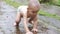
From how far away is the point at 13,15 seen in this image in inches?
182

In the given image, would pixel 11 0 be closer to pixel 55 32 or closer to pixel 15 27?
pixel 15 27

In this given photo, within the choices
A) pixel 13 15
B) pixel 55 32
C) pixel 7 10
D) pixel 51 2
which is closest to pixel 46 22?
pixel 55 32

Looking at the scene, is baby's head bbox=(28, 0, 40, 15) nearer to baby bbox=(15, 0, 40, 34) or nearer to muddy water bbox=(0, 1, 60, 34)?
baby bbox=(15, 0, 40, 34)

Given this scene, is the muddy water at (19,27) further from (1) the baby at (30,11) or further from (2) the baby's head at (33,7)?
(2) the baby's head at (33,7)

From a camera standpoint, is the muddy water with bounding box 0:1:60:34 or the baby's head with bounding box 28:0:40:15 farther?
the muddy water with bounding box 0:1:60:34

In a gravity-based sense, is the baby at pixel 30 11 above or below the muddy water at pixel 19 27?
above

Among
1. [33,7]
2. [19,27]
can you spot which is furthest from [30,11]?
[19,27]

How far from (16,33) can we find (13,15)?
3.98ft

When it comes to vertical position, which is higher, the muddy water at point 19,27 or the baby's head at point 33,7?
the baby's head at point 33,7

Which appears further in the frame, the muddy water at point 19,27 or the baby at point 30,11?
the muddy water at point 19,27

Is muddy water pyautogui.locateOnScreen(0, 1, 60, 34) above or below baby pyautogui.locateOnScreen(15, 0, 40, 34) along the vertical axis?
below

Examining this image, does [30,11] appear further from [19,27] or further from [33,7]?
[19,27]

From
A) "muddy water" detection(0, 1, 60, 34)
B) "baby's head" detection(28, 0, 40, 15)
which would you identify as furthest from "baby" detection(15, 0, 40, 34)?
"muddy water" detection(0, 1, 60, 34)

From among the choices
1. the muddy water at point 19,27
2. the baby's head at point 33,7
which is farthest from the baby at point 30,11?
the muddy water at point 19,27
